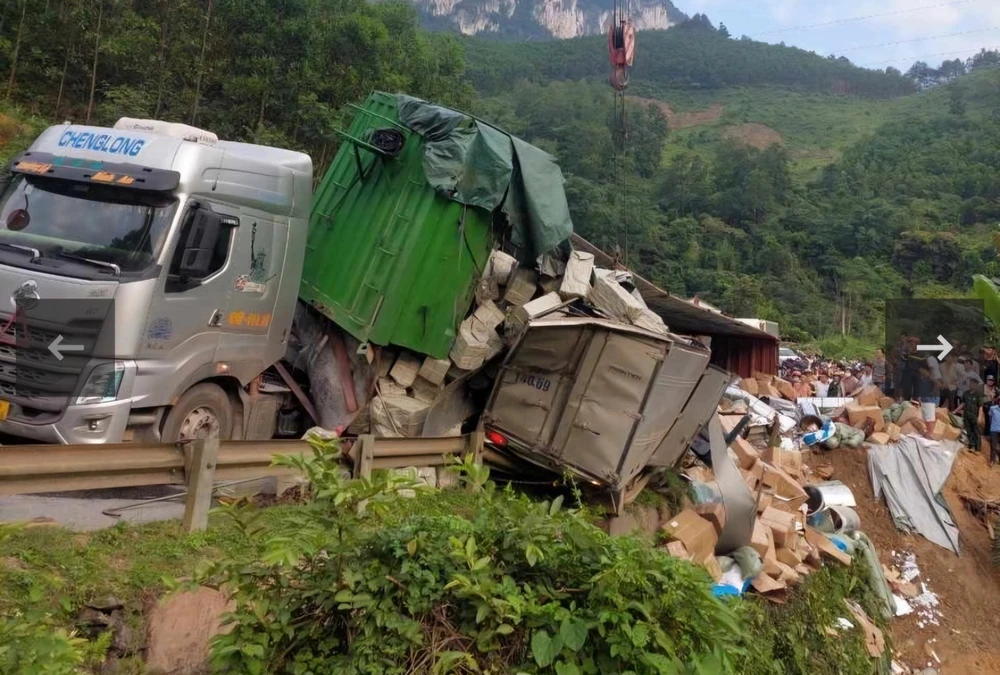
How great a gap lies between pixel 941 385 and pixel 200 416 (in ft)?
49.2

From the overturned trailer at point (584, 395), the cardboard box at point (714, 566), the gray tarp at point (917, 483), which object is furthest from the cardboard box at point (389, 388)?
the gray tarp at point (917, 483)

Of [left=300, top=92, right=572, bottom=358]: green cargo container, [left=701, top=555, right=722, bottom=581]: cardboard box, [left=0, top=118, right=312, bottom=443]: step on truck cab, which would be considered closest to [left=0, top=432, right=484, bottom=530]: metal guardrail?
[left=0, top=118, right=312, bottom=443]: step on truck cab

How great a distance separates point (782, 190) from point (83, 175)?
64122 mm

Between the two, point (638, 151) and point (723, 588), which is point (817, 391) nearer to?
point (723, 588)

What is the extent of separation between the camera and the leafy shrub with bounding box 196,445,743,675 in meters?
2.49

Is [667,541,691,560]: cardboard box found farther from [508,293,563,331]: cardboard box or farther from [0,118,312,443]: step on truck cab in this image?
[0,118,312,443]: step on truck cab

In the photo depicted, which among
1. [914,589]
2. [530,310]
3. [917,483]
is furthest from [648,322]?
[917,483]

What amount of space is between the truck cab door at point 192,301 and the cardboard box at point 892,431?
36.8 ft

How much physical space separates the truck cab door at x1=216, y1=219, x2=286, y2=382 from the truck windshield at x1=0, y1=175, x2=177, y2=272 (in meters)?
0.71

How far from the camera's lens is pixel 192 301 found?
562cm

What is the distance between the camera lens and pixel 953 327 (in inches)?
720

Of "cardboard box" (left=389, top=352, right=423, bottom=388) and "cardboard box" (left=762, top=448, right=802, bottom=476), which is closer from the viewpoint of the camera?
"cardboard box" (left=389, top=352, right=423, bottom=388)

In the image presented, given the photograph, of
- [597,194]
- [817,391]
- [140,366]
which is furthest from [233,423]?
[597,194]

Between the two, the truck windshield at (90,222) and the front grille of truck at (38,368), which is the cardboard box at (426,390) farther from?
→ the front grille of truck at (38,368)
